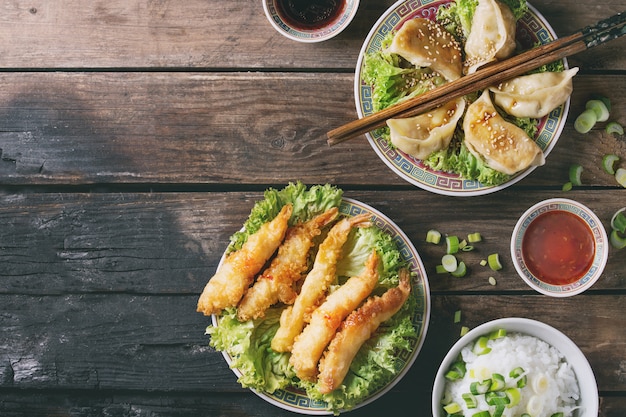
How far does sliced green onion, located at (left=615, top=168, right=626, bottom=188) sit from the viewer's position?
→ 291 cm

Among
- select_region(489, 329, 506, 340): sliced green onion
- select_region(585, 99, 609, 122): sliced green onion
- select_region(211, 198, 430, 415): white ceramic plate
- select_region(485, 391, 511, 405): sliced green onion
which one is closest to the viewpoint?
select_region(485, 391, 511, 405): sliced green onion

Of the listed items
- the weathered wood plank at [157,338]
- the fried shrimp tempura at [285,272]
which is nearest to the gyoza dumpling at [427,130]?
the fried shrimp tempura at [285,272]

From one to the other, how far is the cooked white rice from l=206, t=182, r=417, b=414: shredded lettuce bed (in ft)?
0.90

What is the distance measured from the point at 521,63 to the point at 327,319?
1.40 meters

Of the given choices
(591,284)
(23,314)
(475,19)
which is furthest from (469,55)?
(23,314)

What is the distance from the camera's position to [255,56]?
2.97 metres

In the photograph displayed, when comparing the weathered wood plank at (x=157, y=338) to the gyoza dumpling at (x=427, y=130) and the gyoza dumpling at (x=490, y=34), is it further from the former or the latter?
the gyoza dumpling at (x=490, y=34)

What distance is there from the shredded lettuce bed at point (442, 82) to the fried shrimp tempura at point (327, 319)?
0.56m

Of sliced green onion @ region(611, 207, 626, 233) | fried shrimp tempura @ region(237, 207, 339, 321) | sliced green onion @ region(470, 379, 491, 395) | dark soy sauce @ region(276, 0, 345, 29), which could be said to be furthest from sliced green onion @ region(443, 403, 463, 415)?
dark soy sauce @ region(276, 0, 345, 29)

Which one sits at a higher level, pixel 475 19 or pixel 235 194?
pixel 475 19

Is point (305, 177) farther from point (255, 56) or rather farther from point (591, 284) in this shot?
point (591, 284)

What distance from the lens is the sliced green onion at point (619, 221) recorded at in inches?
114

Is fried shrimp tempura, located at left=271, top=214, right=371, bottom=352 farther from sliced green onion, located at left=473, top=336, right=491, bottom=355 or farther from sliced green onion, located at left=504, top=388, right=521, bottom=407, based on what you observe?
sliced green onion, located at left=504, top=388, right=521, bottom=407

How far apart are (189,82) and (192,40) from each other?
202 mm
